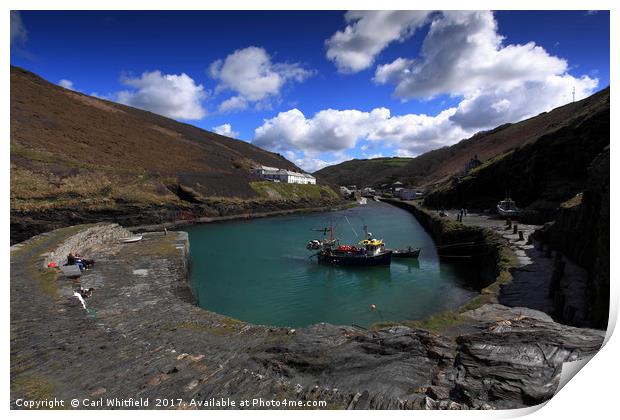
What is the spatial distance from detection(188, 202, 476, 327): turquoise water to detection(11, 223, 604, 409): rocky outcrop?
8467mm

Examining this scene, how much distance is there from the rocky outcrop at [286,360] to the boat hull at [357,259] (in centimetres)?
1799

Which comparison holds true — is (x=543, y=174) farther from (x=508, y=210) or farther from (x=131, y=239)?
(x=131, y=239)

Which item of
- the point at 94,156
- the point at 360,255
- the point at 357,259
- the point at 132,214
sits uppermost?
the point at 94,156

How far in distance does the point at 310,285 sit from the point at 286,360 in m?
19.0

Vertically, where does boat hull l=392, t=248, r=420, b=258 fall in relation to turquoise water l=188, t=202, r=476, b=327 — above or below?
above

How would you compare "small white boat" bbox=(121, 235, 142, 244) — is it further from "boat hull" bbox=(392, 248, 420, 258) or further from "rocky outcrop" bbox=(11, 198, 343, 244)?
"boat hull" bbox=(392, 248, 420, 258)

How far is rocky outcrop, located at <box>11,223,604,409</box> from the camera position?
735 cm

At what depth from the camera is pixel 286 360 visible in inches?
364

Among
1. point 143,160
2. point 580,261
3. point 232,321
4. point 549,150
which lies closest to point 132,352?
point 232,321

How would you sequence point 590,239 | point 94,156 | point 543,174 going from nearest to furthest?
point 590,239
point 543,174
point 94,156

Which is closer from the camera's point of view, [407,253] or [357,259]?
[357,259]

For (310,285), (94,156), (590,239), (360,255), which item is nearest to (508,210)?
(360,255)

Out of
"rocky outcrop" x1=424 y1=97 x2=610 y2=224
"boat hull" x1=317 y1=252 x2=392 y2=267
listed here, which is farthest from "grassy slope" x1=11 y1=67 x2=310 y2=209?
"rocky outcrop" x1=424 y1=97 x2=610 y2=224

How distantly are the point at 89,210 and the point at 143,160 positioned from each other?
31.1 m
